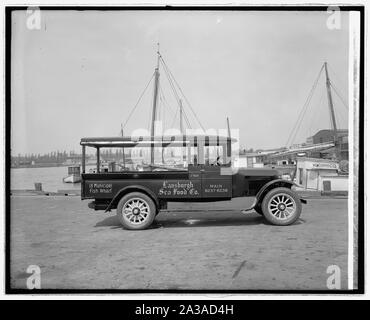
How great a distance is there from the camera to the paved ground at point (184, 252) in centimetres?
338

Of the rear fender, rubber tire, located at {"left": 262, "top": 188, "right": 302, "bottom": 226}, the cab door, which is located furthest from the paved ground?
the rear fender

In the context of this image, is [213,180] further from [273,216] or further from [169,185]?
[273,216]

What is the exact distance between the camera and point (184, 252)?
423 centimetres

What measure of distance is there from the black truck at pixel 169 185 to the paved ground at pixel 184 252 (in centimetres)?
30

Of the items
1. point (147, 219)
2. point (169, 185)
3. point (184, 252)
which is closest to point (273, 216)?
point (169, 185)

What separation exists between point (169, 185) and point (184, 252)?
173 cm

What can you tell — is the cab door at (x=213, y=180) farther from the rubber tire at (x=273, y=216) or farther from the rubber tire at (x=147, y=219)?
the rubber tire at (x=147, y=219)

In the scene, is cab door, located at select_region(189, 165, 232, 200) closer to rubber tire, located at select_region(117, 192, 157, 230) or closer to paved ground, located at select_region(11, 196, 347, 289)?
paved ground, located at select_region(11, 196, 347, 289)

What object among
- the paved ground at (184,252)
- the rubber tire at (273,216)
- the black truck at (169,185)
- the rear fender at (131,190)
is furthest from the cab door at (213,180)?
the rear fender at (131,190)

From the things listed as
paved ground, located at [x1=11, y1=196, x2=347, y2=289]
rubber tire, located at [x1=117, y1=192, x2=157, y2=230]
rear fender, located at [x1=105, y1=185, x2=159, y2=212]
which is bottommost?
paved ground, located at [x1=11, y1=196, x2=347, y2=289]

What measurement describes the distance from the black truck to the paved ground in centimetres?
30

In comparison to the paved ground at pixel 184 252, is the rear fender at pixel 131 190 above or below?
above

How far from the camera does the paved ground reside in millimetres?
3379
